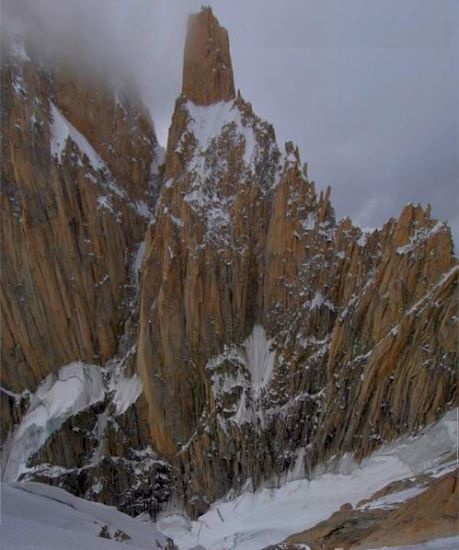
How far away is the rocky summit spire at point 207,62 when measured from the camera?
49062 mm

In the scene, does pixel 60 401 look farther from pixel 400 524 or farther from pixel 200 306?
pixel 400 524

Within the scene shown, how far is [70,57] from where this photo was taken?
51406mm

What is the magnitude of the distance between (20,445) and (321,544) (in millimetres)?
31499

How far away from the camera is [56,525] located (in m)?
8.19

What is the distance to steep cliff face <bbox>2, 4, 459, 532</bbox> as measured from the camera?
30391mm

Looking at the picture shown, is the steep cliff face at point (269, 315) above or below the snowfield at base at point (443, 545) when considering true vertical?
above

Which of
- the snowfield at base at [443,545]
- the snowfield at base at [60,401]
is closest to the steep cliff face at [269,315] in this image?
the snowfield at base at [60,401]

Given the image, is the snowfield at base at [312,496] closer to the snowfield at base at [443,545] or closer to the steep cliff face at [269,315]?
the steep cliff face at [269,315]

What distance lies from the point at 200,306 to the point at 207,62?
87.5 ft

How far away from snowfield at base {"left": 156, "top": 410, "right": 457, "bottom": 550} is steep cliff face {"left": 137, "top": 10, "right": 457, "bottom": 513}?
1.26 m

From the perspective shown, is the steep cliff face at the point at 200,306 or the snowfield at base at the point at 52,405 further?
the snowfield at base at the point at 52,405

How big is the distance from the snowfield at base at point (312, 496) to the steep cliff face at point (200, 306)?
117 cm

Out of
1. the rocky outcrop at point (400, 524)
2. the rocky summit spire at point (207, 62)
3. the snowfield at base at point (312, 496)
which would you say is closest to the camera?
the rocky outcrop at point (400, 524)

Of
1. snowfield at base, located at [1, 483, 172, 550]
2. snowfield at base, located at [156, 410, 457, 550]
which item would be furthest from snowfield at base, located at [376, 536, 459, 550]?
snowfield at base, located at [156, 410, 457, 550]
